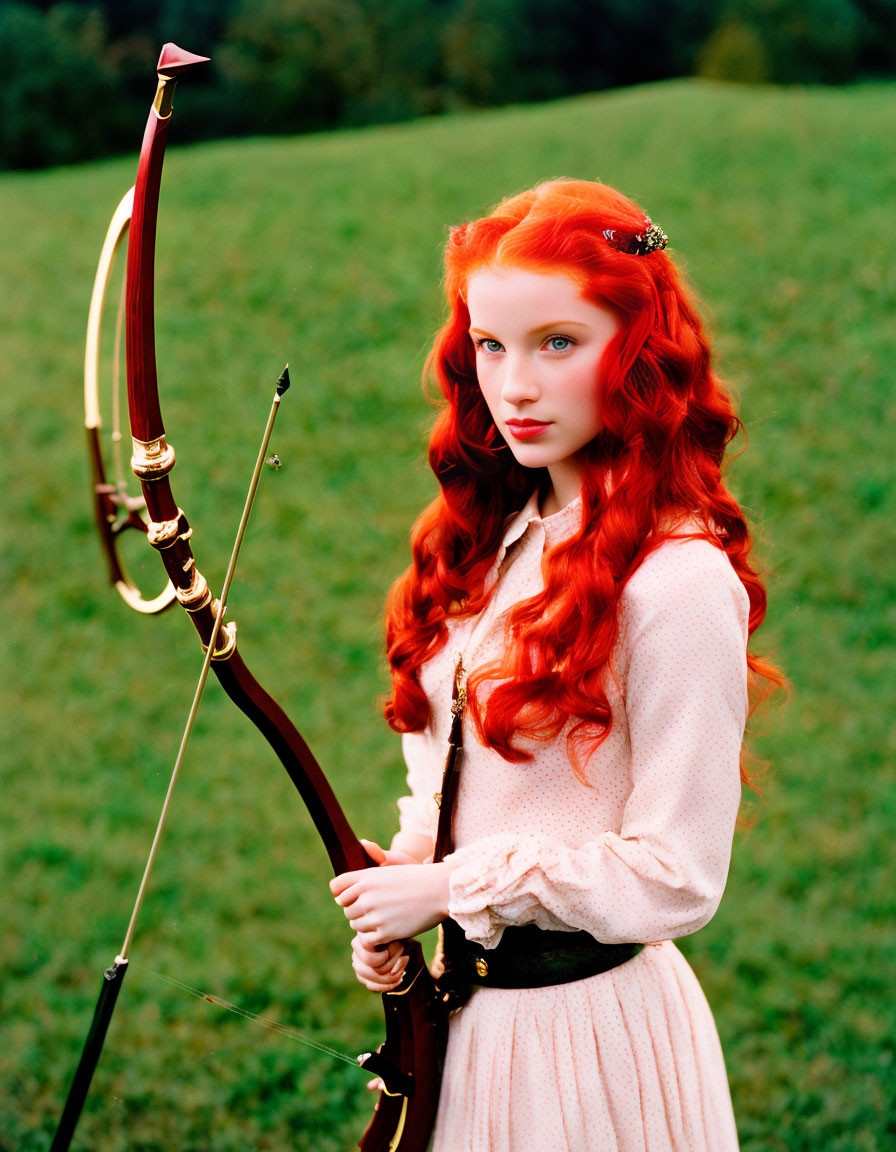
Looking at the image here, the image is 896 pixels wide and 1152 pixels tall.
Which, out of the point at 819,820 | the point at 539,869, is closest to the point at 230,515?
the point at 539,869

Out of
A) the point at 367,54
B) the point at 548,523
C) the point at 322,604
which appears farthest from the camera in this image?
the point at 367,54

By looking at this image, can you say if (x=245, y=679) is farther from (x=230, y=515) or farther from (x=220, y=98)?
(x=220, y=98)

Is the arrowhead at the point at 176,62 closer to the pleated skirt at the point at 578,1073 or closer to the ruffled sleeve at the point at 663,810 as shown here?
the ruffled sleeve at the point at 663,810

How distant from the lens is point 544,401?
131 centimetres

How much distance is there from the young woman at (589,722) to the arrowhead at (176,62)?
1.15ft

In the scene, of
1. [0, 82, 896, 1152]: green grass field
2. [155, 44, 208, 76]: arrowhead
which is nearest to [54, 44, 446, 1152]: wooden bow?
[155, 44, 208, 76]: arrowhead

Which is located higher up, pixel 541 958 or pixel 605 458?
pixel 605 458

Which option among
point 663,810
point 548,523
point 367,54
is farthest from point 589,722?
point 367,54

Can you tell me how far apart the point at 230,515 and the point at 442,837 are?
4.09 ft

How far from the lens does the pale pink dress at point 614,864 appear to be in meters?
1.21

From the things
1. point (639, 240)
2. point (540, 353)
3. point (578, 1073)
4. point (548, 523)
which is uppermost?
point (639, 240)

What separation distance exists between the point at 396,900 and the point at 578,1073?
0.95ft

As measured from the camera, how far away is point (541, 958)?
4.41 ft

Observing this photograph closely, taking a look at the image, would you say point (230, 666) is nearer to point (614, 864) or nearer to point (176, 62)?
point (614, 864)
